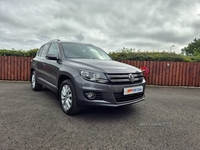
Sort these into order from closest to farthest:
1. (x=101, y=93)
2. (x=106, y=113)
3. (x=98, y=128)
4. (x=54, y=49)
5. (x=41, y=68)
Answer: (x=98, y=128) < (x=101, y=93) < (x=106, y=113) < (x=54, y=49) < (x=41, y=68)

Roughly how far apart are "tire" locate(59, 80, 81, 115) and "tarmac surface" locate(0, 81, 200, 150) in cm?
15

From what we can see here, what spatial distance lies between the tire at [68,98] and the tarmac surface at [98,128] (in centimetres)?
15

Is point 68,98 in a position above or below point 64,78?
below

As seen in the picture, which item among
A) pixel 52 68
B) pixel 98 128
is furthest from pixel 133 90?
pixel 52 68

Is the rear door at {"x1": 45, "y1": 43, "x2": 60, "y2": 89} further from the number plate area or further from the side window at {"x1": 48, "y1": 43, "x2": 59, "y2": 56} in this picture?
the number plate area

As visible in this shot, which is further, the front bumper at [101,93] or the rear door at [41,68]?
the rear door at [41,68]

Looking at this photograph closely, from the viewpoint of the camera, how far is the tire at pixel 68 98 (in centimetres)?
273

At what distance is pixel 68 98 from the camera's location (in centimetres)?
296

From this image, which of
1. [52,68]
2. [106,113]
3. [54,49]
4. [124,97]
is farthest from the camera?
[54,49]

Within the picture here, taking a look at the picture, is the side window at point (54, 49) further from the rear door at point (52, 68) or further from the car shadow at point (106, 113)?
the car shadow at point (106, 113)

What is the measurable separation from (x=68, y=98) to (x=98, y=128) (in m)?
0.95

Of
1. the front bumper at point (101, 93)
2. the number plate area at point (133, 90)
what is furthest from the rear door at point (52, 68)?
the number plate area at point (133, 90)

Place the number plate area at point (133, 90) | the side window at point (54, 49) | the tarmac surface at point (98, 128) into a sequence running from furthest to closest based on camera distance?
the side window at point (54, 49), the number plate area at point (133, 90), the tarmac surface at point (98, 128)

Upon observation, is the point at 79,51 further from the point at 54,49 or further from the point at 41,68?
the point at 41,68
